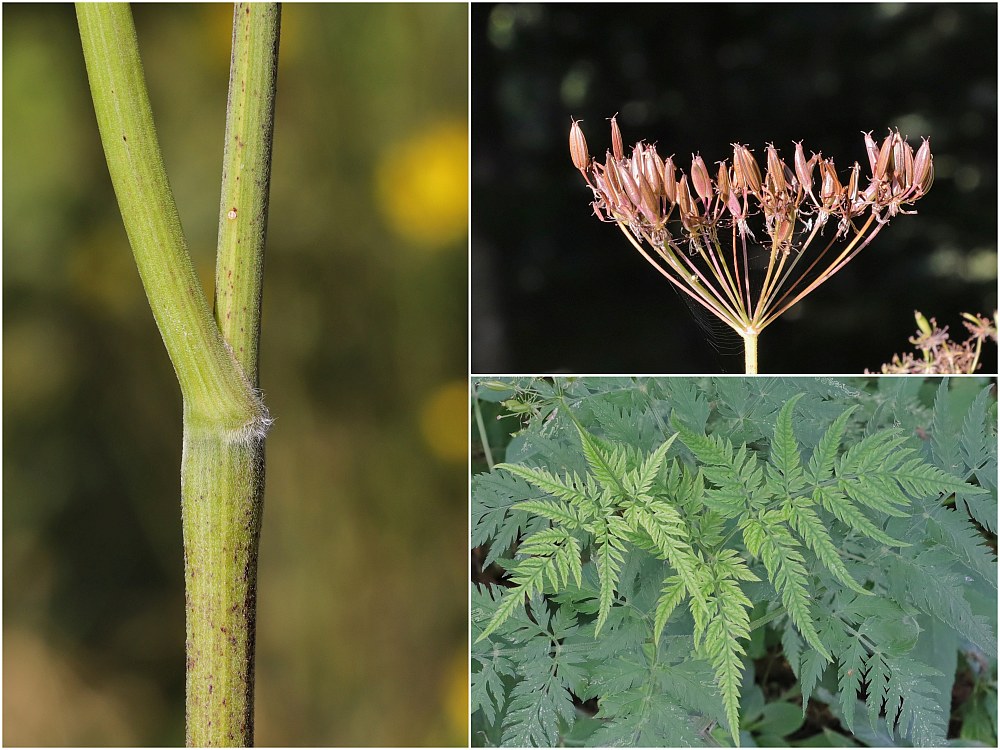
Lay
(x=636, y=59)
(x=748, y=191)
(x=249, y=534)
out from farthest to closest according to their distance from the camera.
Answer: (x=636, y=59)
(x=748, y=191)
(x=249, y=534)

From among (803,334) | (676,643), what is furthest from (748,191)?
(676,643)

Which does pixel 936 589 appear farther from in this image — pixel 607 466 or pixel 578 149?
pixel 578 149

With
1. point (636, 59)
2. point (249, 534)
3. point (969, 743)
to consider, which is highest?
point (636, 59)

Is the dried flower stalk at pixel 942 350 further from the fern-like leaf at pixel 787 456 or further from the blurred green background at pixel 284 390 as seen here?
the blurred green background at pixel 284 390

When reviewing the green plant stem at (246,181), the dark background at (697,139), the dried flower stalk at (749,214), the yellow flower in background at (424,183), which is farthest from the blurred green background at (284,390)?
the green plant stem at (246,181)

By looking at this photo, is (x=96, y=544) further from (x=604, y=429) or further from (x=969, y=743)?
(x=969, y=743)

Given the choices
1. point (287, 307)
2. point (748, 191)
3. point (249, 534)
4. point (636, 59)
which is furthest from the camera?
point (287, 307)

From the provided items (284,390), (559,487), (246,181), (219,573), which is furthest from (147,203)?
(284,390)
